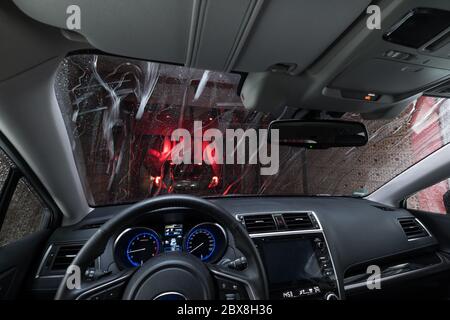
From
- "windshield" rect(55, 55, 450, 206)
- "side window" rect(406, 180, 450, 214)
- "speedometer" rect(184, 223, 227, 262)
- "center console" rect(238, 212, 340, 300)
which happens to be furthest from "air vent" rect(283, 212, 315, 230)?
"side window" rect(406, 180, 450, 214)

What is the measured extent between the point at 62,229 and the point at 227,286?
1756 mm

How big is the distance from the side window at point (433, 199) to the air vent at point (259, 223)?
2229mm

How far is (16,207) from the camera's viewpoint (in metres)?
2.10

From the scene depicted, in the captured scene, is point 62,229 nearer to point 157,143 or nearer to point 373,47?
point 157,143

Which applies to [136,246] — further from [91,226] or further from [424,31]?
[424,31]

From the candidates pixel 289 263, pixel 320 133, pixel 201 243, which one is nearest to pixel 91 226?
pixel 201 243

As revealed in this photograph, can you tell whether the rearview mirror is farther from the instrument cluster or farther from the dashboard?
the instrument cluster

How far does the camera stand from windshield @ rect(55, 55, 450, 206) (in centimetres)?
263

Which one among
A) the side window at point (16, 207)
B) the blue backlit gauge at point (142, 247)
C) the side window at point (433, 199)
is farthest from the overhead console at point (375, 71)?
the side window at point (16, 207)

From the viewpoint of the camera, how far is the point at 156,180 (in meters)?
4.07

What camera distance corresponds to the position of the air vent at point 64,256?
2.08 m

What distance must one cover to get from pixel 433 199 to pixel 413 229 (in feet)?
1.86

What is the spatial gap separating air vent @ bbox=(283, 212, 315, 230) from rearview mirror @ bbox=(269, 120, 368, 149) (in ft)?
2.42

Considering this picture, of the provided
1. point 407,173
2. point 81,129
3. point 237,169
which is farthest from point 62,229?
point 407,173
